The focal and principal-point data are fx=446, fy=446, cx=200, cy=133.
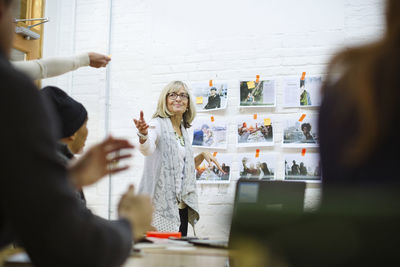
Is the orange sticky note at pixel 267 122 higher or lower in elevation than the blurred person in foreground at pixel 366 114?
higher

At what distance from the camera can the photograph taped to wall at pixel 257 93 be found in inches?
146

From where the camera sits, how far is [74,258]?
0.60 metres

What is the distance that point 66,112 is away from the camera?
194 centimetres

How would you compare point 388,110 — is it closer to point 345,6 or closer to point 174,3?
point 345,6

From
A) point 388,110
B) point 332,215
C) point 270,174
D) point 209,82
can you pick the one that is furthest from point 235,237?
point 209,82

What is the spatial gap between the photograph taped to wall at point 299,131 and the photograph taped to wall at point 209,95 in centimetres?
56

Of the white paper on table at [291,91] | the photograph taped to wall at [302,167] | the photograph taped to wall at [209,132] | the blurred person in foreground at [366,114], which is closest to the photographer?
the blurred person in foreground at [366,114]

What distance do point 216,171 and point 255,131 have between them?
463 millimetres

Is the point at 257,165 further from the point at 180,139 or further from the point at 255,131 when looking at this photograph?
the point at 180,139

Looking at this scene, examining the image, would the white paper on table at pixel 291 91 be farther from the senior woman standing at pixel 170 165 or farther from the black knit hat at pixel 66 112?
the black knit hat at pixel 66 112

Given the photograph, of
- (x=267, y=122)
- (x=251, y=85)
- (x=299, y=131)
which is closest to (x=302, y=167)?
(x=299, y=131)

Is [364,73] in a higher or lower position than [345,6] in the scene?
lower

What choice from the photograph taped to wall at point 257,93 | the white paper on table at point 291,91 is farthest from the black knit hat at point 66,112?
the white paper on table at point 291,91

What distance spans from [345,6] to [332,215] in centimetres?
348
